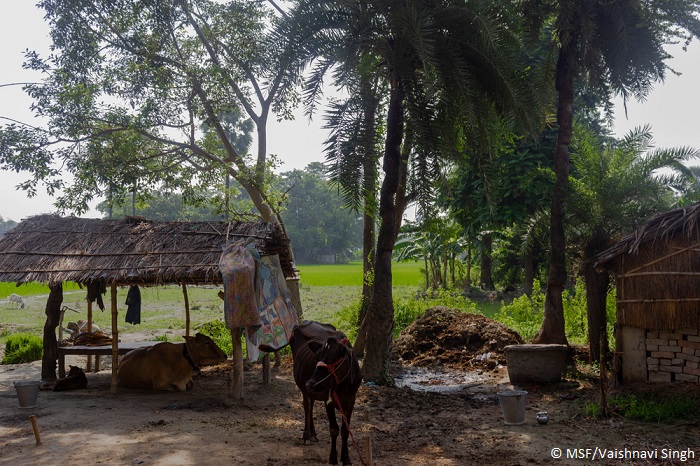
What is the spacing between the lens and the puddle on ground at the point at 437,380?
38.5ft

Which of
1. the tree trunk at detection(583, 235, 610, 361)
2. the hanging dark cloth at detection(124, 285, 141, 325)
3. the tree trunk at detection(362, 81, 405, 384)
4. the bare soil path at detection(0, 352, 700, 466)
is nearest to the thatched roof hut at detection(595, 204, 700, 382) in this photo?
the bare soil path at detection(0, 352, 700, 466)

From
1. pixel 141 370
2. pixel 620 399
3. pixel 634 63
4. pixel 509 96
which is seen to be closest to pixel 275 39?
pixel 509 96

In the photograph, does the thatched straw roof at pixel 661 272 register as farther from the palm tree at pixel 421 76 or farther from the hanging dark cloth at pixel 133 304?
the hanging dark cloth at pixel 133 304

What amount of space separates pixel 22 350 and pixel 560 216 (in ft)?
40.1

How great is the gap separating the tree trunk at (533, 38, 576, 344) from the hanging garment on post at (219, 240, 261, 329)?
614 cm

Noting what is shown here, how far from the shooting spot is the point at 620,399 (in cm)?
922

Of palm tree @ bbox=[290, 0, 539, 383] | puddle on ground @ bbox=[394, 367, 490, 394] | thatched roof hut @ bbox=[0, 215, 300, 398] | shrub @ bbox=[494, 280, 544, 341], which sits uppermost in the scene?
palm tree @ bbox=[290, 0, 539, 383]

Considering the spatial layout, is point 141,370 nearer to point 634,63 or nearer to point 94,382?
point 94,382

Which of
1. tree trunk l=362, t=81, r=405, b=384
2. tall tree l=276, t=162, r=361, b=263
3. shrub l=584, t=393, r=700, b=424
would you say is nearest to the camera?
shrub l=584, t=393, r=700, b=424

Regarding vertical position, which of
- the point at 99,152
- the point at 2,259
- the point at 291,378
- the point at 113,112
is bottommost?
the point at 291,378

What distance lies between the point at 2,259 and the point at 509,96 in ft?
31.3

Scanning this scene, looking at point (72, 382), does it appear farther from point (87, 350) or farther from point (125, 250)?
point (125, 250)

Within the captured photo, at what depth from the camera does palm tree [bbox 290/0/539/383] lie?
10422 mm

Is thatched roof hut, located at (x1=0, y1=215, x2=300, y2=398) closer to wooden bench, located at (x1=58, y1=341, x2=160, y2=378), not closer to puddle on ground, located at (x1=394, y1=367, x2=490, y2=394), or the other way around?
wooden bench, located at (x1=58, y1=341, x2=160, y2=378)
